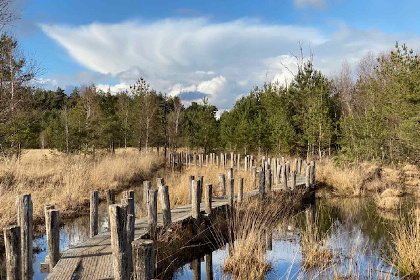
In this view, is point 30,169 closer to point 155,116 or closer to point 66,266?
point 66,266

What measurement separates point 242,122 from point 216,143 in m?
4.87

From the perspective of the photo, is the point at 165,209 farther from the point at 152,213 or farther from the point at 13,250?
the point at 13,250

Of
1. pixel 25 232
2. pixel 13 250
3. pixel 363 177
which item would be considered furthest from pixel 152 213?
pixel 363 177

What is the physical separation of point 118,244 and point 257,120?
69.9 feet

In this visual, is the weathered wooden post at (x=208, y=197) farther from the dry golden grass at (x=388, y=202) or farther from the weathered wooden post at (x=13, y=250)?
the dry golden grass at (x=388, y=202)

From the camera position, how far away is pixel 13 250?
4.69 m

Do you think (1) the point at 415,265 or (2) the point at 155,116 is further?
(2) the point at 155,116

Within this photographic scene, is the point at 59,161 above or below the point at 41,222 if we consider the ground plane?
above

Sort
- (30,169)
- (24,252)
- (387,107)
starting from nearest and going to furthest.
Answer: (24,252)
(30,169)
(387,107)

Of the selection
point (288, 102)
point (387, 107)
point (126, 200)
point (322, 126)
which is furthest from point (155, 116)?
point (126, 200)

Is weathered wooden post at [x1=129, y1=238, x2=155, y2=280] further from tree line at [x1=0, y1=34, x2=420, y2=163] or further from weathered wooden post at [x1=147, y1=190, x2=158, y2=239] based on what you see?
tree line at [x1=0, y1=34, x2=420, y2=163]

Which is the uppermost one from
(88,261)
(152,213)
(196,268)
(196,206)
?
(152,213)

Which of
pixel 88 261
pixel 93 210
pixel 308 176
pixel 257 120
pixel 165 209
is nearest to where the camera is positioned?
pixel 88 261

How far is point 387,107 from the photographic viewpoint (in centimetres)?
1708
